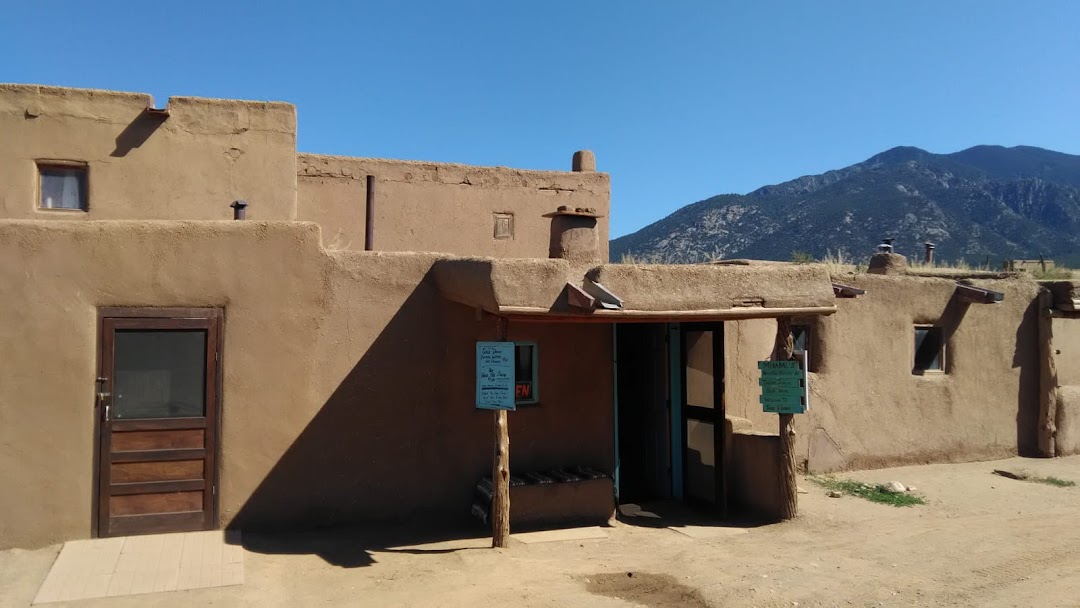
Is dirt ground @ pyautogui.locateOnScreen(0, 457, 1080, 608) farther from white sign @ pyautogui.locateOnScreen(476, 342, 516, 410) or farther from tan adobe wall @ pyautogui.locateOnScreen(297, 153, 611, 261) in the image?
tan adobe wall @ pyautogui.locateOnScreen(297, 153, 611, 261)

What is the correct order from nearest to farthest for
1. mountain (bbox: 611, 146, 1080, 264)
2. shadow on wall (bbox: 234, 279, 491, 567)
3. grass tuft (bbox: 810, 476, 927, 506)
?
shadow on wall (bbox: 234, 279, 491, 567) < grass tuft (bbox: 810, 476, 927, 506) < mountain (bbox: 611, 146, 1080, 264)

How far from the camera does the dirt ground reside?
610 centimetres

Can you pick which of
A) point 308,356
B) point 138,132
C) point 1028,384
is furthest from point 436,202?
point 1028,384

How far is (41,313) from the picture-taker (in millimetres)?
7043

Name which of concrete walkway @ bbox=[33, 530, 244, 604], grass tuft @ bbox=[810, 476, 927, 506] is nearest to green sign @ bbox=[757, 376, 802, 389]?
grass tuft @ bbox=[810, 476, 927, 506]

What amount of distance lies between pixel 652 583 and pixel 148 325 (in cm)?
495

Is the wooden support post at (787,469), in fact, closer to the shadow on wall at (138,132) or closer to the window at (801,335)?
the window at (801,335)

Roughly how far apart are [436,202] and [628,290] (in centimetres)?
616

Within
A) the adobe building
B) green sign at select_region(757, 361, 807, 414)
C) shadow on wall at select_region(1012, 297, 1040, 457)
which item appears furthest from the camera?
shadow on wall at select_region(1012, 297, 1040, 457)

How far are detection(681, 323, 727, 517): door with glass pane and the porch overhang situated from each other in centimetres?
118

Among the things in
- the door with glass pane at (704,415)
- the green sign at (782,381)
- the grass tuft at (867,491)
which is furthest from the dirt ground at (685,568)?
the green sign at (782,381)

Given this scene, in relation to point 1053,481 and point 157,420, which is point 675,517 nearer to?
point 157,420

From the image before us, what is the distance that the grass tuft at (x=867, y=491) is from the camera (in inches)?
378

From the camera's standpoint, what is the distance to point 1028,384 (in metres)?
12.8
